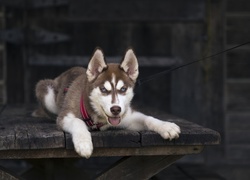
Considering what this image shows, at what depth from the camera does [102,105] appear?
14.3 ft

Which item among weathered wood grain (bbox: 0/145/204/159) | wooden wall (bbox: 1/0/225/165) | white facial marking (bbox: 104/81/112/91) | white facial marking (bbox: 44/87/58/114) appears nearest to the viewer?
weathered wood grain (bbox: 0/145/204/159)

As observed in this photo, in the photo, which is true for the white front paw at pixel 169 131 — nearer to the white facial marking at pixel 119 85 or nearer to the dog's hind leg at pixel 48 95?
the white facial marking at pixel 119 85

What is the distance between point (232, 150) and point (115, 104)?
3626 mm

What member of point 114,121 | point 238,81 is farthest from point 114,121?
point 238,81

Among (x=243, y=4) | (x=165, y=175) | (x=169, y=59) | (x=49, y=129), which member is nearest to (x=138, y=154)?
(x=49, y=129)

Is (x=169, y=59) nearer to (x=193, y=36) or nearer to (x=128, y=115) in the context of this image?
(x=193, y=36)

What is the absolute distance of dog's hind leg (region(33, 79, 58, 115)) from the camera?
5492 millimetres

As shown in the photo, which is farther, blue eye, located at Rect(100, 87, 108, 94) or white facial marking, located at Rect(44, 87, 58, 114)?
white facial marking, located at Rect(44, 87, 58, 114)

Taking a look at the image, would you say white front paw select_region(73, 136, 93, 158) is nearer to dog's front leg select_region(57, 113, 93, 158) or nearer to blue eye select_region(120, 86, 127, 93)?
dog's front leg select_region(57, 113, 93, 158)

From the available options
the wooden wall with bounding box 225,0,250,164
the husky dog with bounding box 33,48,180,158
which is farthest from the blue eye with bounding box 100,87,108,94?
the wooden wall with bounding box 225,0,250,164

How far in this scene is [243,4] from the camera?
7.44 metres

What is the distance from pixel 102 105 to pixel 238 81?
Answer: 11.3 ft

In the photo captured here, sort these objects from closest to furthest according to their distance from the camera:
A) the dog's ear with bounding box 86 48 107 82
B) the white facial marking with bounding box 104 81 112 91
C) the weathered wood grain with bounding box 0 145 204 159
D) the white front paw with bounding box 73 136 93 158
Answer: the white front paw with bounding box 73 136 93 158 → the weathered wood grain with bounding box 0 145 204 159 → the white facial marking with bounding box 104 81 112 91 → the dog's ear with bounding box 86 48 107 82

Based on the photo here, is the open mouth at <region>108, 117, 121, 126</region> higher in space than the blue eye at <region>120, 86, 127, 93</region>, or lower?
lower
